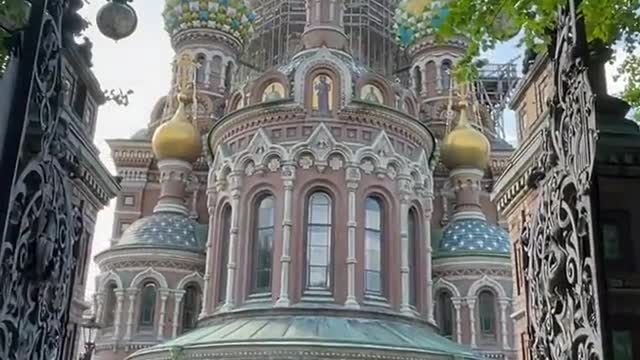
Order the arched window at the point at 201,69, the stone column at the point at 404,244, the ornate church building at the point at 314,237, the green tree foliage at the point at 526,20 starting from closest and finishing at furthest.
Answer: the green tree foliage at the point at 526,20 < the ornate church building at the point at 314,237 < the stone column at the point at 404,244 < the arched window at the point at 201,69

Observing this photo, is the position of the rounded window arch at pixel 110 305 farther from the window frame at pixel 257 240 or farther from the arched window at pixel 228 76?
the arched window at pixel 228 76

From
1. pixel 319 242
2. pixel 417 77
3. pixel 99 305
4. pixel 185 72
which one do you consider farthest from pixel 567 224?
pixel 417 77

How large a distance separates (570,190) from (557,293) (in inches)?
20.4

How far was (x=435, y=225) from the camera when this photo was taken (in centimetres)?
2888

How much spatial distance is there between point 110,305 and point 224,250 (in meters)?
5.61

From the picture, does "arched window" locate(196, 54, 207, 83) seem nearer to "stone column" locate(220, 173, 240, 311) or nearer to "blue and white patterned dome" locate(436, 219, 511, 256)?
"stone column" locate(220, 173, 240, 311)

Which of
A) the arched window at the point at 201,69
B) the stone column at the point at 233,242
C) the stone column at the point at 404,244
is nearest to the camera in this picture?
the stone column at the point at 233,242

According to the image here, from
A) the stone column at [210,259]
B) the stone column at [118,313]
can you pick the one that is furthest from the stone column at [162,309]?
the stone column at [210,259]

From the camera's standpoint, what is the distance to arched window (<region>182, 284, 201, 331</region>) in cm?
2548

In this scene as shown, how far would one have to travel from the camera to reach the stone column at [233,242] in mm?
20750

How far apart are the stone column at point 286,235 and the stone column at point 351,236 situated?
153 centimetres

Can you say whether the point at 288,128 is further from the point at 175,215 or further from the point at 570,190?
the point at 570,190

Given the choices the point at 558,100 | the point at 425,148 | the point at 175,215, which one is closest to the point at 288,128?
the point at 425,148

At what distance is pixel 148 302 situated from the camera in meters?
25.3
